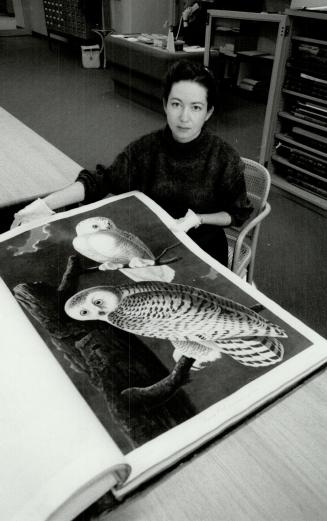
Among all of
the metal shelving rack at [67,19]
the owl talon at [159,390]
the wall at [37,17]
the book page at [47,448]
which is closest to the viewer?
the book page at [47,448]

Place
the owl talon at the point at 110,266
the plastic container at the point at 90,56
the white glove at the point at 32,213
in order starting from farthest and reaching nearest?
the plastic container at the point at 90,56 → the white glove at the point at 32,213 → the owl talon at the point at 110,266

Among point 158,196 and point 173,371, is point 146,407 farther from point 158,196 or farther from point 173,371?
point 158,196

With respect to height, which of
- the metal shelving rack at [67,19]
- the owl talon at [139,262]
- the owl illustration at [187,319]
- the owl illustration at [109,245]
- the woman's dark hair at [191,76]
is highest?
the metal shelving rack at [67,19]

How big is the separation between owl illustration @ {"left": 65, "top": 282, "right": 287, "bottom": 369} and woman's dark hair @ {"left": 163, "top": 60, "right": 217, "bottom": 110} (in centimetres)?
52

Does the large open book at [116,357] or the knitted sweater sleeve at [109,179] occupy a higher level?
the knitted sweater sleeve at [109,179]

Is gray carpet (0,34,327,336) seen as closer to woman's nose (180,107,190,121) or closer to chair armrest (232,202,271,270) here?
chair armrest (232,202,271,270)

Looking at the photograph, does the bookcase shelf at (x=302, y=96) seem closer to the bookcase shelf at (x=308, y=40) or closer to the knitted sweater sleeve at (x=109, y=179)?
the bookcase shelf at (x=308, y=40)

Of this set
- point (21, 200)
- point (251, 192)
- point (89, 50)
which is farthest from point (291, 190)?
point (89, 50)

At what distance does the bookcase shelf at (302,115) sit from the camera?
2.09m

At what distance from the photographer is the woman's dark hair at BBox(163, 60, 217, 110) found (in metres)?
0.86

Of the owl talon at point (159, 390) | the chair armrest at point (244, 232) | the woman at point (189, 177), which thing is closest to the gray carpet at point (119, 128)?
the chair armrest at point (244, 232)

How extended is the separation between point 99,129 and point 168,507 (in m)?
3.60

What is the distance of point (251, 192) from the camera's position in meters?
1.23

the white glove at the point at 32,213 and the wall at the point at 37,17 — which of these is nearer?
the white glove at the point at 32,213
